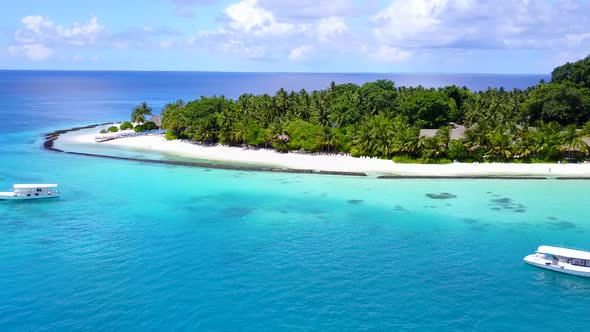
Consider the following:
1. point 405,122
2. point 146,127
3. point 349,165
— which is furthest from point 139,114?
point 405,122

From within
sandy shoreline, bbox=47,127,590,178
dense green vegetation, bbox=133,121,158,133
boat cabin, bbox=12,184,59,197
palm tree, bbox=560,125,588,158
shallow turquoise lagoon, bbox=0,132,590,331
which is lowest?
shallow turquoise lagoon, bbox=0,132,590,331

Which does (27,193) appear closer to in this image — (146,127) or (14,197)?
(14,197)

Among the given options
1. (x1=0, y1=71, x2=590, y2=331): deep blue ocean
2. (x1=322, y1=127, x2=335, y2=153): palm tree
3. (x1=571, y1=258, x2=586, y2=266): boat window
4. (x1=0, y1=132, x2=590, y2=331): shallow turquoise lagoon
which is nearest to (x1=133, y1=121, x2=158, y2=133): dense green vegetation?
(x1=0, y1=71, x2=590, y2=331): deep blue ocean

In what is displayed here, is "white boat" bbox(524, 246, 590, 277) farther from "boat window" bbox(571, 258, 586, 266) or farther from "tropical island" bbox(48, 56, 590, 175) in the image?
"tropical island" bbox(48, 56, 590, 175)

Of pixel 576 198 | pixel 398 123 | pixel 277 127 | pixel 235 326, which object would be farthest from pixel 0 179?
Answer: pixel 576 198

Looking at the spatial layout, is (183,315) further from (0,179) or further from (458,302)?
(0,179)

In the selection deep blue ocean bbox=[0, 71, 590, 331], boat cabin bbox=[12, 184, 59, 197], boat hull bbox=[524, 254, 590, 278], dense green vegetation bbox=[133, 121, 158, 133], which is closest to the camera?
deep blue ocean bbox=[0, 71, 590, 331]

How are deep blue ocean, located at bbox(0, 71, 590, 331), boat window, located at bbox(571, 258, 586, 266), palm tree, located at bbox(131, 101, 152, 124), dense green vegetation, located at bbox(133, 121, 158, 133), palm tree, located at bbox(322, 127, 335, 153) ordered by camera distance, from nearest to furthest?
deep blue ocean, located at bbox(0, 71, 590, 331) < boat window, located at bbox(571, 258, 586, 266) < palm tree, located at bbox(322, 127, 335, 153) < dense green vegetation, located at bbox(133, 121, 158, 133) < palm tree, located at bbox(131, 101, 152, 124)
